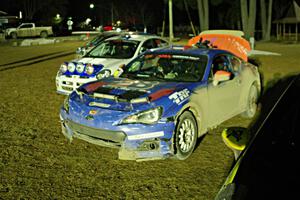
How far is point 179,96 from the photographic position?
5.19 meters

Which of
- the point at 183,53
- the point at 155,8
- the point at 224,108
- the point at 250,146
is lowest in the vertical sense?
the point at 224,108

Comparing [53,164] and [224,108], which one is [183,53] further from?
[53,164]

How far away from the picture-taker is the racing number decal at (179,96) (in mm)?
5117

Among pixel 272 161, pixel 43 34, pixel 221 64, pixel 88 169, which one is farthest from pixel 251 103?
pixel 43 34

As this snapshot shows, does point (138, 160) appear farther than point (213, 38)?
No

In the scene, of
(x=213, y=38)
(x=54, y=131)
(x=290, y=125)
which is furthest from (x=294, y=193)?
(x=213, y=38)

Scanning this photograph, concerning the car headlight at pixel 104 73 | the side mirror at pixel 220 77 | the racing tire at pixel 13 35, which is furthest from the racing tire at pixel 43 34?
the side mirror at pixel 220 77

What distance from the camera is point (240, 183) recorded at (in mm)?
2342

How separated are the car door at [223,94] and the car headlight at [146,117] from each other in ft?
3.96

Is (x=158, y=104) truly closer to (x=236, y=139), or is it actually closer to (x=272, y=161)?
(x=236, y=139)

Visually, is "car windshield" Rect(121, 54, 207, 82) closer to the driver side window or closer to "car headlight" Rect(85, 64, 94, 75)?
the driver side window

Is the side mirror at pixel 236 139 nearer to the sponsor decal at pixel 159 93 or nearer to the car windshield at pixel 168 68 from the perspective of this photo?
the sponsor decal at pixel 159 93

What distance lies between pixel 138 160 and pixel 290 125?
2496mm

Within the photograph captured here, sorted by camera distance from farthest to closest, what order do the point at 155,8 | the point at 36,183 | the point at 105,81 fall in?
the point at 155,8 < the point at 105,81 < the point at 36,183
